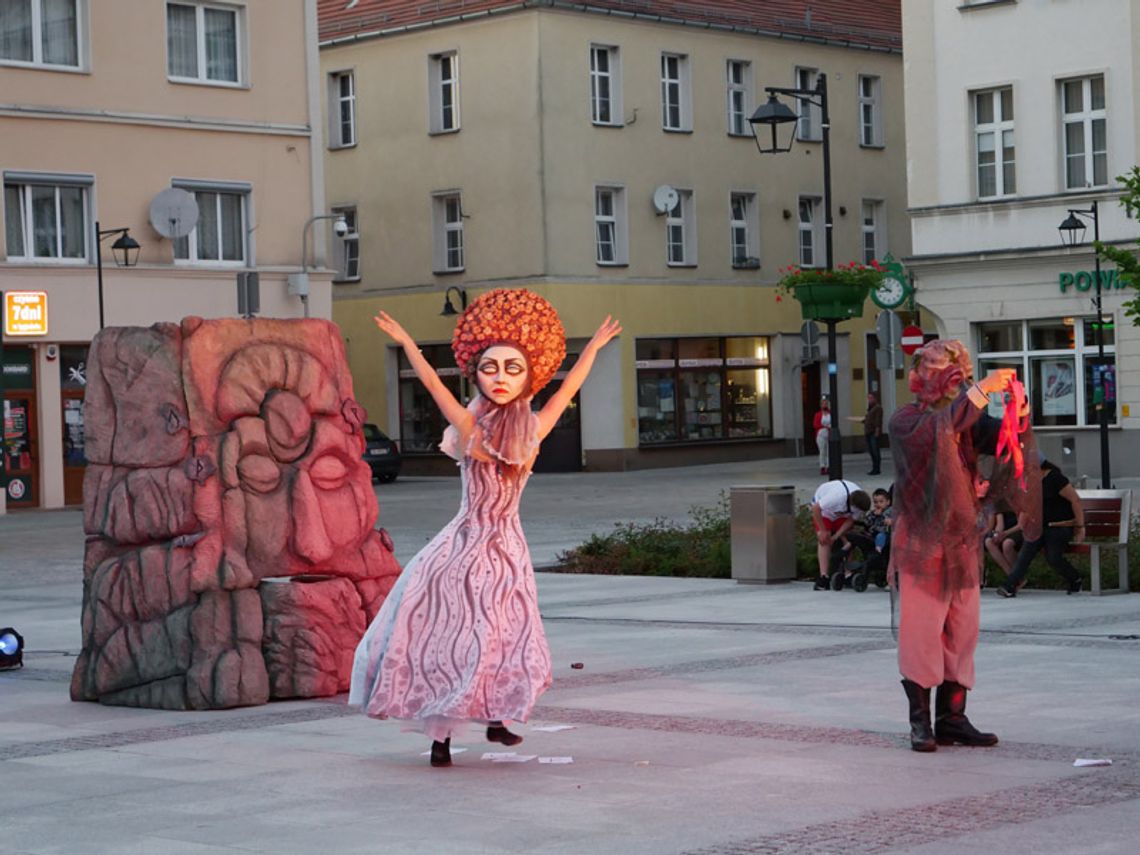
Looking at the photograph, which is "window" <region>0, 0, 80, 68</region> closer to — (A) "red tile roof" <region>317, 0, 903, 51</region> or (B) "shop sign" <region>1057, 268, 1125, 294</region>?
(A) "red tile roof" <region>317, 0, 903, 51</region>

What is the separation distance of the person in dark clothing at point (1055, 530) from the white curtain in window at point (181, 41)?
26571 mm

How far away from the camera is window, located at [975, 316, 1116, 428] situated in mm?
38906

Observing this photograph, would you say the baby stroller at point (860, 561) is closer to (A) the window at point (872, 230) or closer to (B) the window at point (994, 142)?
(B) the window at point (994, 142)

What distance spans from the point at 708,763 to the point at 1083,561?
31.0 ft

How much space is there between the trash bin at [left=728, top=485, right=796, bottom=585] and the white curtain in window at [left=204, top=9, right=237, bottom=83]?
Answer: 24.0 metres

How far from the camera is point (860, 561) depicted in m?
18.6

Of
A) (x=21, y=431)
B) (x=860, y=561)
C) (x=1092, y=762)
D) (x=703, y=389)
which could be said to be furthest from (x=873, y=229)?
(x=1092, y=762)

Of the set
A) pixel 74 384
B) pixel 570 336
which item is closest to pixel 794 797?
pixel 74 384

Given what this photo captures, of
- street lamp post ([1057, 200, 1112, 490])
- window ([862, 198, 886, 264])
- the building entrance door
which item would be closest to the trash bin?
street lamp post ([1057, 200, 1112, 490])

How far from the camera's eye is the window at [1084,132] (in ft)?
128

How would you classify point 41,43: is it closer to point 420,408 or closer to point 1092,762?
point 420,408

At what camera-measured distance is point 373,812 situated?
8.50 m

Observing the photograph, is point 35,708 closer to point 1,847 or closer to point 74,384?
point 1,847

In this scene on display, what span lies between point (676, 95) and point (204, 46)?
14.1m
